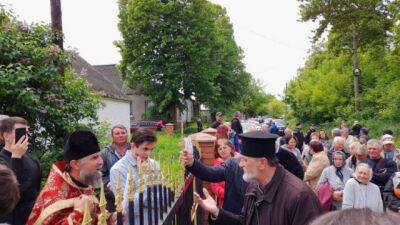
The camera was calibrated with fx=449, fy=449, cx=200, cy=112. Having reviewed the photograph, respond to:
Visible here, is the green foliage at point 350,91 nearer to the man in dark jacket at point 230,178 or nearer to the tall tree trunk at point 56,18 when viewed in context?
the tall tree trunk at point 56,18

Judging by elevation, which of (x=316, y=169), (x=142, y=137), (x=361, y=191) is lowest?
(x=361, y=191)

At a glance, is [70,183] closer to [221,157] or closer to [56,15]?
[221,157]

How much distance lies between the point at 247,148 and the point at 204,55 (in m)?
33.7

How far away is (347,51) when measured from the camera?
31.2 m

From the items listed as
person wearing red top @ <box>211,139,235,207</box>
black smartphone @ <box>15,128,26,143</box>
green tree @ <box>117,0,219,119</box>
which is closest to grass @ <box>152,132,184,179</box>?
person wearing red top @ <box>211,139,235,207</box>

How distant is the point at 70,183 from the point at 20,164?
3.97 ft

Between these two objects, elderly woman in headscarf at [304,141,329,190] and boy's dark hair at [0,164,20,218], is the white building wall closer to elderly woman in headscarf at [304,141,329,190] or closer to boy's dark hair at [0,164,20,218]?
elderly woman in headscarf at [304,141,329,190]

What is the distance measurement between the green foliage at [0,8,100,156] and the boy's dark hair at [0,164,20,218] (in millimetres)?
4898

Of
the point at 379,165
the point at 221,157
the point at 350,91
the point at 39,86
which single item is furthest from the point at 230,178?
the point at 350,91

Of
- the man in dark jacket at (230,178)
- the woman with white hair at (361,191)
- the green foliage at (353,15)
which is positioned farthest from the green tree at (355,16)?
the man in dark jacket at (230,178)

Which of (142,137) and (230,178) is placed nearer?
(142,137)

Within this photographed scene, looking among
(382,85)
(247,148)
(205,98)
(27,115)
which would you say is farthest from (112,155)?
(205,98)

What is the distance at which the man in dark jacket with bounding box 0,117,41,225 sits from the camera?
13.4ft

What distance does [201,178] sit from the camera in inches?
185
